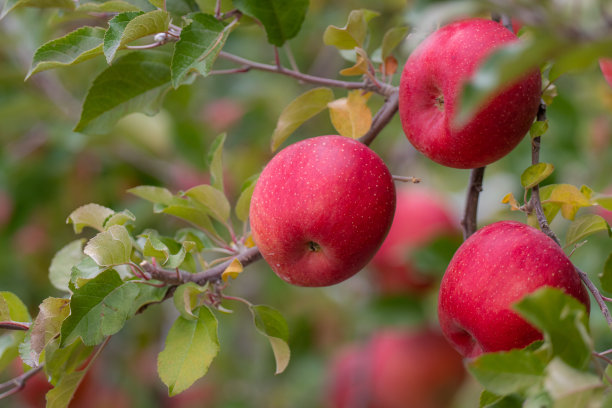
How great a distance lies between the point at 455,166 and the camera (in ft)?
2.67

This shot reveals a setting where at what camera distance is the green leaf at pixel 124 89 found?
98cm

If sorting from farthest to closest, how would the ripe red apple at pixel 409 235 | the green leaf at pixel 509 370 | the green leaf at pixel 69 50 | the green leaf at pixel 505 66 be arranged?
the ripe red apple at pixel 409 235 → the green leaf at pixel 69 50 → the green leaf at pixel 509 370 → the green leaf at pixel 505 66

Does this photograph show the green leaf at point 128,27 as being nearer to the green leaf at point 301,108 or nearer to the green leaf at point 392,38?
the green leaf at point 301,108

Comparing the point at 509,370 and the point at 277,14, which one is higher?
the point at 277,14

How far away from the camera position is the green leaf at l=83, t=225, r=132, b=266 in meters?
0.77

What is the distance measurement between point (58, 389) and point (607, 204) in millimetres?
703

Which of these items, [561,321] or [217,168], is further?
[217,168]

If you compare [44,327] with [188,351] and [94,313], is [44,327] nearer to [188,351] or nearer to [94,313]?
[94,313]

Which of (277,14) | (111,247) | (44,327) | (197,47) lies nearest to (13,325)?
(44,327)

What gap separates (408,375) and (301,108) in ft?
4.05

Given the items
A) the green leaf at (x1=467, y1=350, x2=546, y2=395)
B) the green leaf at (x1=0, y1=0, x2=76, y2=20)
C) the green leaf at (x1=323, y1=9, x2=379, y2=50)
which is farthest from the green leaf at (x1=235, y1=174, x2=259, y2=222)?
the green leaf at (x1=467, y1=350, x2=546, y2=395)

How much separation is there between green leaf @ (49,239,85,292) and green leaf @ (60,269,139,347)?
19cm

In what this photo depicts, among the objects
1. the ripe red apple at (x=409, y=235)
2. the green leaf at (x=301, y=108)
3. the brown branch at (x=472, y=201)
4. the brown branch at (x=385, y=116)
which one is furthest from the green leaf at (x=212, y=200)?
the ripe red apple at (x=409, y=235)

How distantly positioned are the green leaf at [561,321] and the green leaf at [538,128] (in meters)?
0.25
